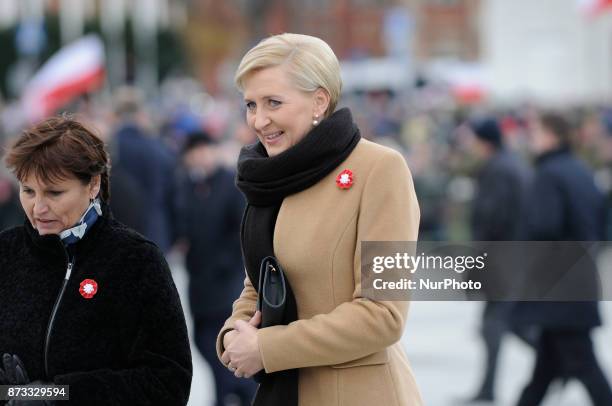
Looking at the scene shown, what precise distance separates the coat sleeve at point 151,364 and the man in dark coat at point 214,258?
4.53m

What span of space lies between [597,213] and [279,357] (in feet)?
15.4

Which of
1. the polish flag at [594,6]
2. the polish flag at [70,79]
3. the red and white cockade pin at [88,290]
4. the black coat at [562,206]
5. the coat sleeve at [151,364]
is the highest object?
the polish flag at [594,6]

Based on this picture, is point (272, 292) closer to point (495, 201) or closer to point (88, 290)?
point (88, 290)

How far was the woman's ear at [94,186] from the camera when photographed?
3.54m

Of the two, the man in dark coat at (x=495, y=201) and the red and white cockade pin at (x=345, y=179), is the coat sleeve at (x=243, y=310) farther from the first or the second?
the man in dark coat at (x=495, y=201)

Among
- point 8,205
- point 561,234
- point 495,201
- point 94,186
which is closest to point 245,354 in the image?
point 94,186

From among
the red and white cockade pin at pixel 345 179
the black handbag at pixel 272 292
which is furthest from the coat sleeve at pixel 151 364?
the red and white cockade pin at pixel 345 179

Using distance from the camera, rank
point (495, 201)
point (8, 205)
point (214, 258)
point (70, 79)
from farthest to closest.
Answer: point (70, 79) → point (8, 205) → point (495, 201) → point (214, 258)

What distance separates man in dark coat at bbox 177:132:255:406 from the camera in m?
8.12

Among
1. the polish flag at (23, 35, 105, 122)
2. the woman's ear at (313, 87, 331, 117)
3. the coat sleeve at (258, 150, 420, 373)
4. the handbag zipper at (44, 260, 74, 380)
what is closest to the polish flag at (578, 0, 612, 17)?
the polish flag at (23, 35, 105, 122)

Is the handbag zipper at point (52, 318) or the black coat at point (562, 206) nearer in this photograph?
the handbag zipper at point (52, 318)

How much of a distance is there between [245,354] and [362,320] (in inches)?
13.4

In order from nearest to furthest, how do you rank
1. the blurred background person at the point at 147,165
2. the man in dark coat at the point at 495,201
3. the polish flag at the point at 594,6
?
the man in dark coat at the point at 495,201
the blurred background person at the point at 147,165
the polish flag at the point at 594,6

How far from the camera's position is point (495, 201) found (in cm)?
943
